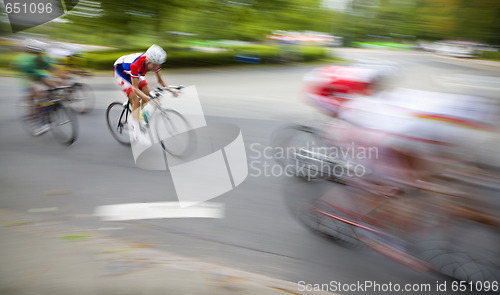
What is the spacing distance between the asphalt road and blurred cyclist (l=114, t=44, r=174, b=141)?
70cm

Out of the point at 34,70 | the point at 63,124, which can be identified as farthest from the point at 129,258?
the point at 34,70

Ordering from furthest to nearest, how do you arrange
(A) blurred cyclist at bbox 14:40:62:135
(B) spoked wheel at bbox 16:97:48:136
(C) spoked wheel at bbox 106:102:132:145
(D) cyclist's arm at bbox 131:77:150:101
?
(A) blurred cyclist at bbox 14:40:62:135 → (B) spoked wheel at bbox 16:97:48:136 → (C) spoked wheel at bbox 106:102:132:145 → (D) cyclist's arm at bbox 131:77:150:101

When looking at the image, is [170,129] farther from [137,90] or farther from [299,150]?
[299,150]

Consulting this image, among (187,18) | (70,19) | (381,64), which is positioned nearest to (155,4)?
(187,18)

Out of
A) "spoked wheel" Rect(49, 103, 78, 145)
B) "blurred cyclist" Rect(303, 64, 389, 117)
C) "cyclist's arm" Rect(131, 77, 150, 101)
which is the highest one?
"blurred cyclist" Rect(303, 64, 389, 117)

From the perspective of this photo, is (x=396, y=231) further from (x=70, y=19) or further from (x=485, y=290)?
(x=70, y=19)

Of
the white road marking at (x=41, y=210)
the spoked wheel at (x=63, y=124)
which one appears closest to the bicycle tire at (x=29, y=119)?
the spoked wheel at (x=63, y=124)

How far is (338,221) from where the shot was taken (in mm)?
3914

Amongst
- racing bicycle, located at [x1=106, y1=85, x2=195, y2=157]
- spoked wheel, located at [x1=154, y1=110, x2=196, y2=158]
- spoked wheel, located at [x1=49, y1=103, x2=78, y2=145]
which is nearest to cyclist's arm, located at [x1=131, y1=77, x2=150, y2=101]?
racing bicycle, located at [x1=106, y1=85, x2=195, y2=157]

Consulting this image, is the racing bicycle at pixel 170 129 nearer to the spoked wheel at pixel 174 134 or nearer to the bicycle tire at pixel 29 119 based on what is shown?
the spoked wheel at pixel 174 134

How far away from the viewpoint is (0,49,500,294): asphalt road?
12.5 ft

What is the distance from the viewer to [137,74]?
614 cm

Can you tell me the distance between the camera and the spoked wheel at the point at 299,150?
487 centimetres

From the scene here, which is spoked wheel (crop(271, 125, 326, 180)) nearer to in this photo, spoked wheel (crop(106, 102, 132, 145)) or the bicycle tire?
spoked wheel (crop(106, 102, 132, 145))
